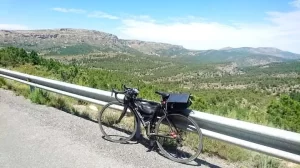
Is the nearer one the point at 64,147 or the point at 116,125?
the point at 64,147

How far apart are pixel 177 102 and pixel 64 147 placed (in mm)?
1957

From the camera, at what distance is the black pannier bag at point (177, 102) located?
516 cm

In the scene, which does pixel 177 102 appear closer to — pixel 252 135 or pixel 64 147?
pixel 252 135

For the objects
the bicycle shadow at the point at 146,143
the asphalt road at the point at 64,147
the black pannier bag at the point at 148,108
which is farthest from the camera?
the black pannier bag at the point at 148,108

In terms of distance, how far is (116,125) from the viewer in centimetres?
682

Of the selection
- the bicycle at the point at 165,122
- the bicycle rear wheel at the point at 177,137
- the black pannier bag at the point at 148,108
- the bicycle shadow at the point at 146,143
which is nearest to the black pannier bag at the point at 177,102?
the bicycle at the point at 165,122

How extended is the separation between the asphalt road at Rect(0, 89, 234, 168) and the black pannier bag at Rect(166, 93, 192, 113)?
782 millimetres

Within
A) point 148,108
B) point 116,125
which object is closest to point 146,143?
point 148,108

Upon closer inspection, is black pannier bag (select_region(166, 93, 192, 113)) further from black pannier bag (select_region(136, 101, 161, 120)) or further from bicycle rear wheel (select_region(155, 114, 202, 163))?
black pannier bag (select_region(136, 101, 161, 120))

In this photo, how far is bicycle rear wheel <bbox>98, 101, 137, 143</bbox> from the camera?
5899 millimetres

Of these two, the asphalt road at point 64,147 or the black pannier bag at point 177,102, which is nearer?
the asphalt road at point 64,147

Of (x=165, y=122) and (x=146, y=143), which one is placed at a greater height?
(x=165, y=122)

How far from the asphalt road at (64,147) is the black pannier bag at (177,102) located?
2.57 feet

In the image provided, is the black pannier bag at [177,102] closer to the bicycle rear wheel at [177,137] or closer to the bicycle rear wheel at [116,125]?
the bicycle rear wheel at [177,137]
